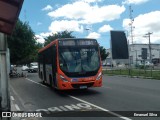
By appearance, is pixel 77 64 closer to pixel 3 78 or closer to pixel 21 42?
pixel 3 78

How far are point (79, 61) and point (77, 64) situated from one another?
21 cm

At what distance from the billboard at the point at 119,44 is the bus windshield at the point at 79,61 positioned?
3145 centimetres

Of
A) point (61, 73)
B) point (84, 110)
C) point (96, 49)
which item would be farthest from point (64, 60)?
point (84, 110)

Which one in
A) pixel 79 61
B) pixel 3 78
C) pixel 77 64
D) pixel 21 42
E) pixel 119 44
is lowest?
pixel 3 78

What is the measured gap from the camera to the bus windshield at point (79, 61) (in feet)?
56.9

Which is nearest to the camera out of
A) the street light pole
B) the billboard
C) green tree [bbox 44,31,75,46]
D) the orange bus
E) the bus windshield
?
the street light pole

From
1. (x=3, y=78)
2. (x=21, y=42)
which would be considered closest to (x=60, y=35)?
(x=21, y=42)

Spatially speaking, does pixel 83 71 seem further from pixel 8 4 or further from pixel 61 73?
pixel 8 4

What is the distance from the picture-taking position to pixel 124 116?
10.2 metres

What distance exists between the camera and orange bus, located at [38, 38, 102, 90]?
17203 millimetres

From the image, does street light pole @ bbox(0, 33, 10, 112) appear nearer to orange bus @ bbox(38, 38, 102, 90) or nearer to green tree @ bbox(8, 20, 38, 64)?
orange bus @ bbox(38, 38, 102, 90)

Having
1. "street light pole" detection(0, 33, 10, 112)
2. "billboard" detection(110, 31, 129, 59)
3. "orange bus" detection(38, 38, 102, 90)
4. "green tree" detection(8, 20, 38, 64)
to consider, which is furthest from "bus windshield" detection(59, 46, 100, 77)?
"green tree" detection(8, 20, 38, 64)

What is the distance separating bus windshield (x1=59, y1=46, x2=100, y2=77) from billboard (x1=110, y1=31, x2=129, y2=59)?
3145cm

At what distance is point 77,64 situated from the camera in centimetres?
1744
